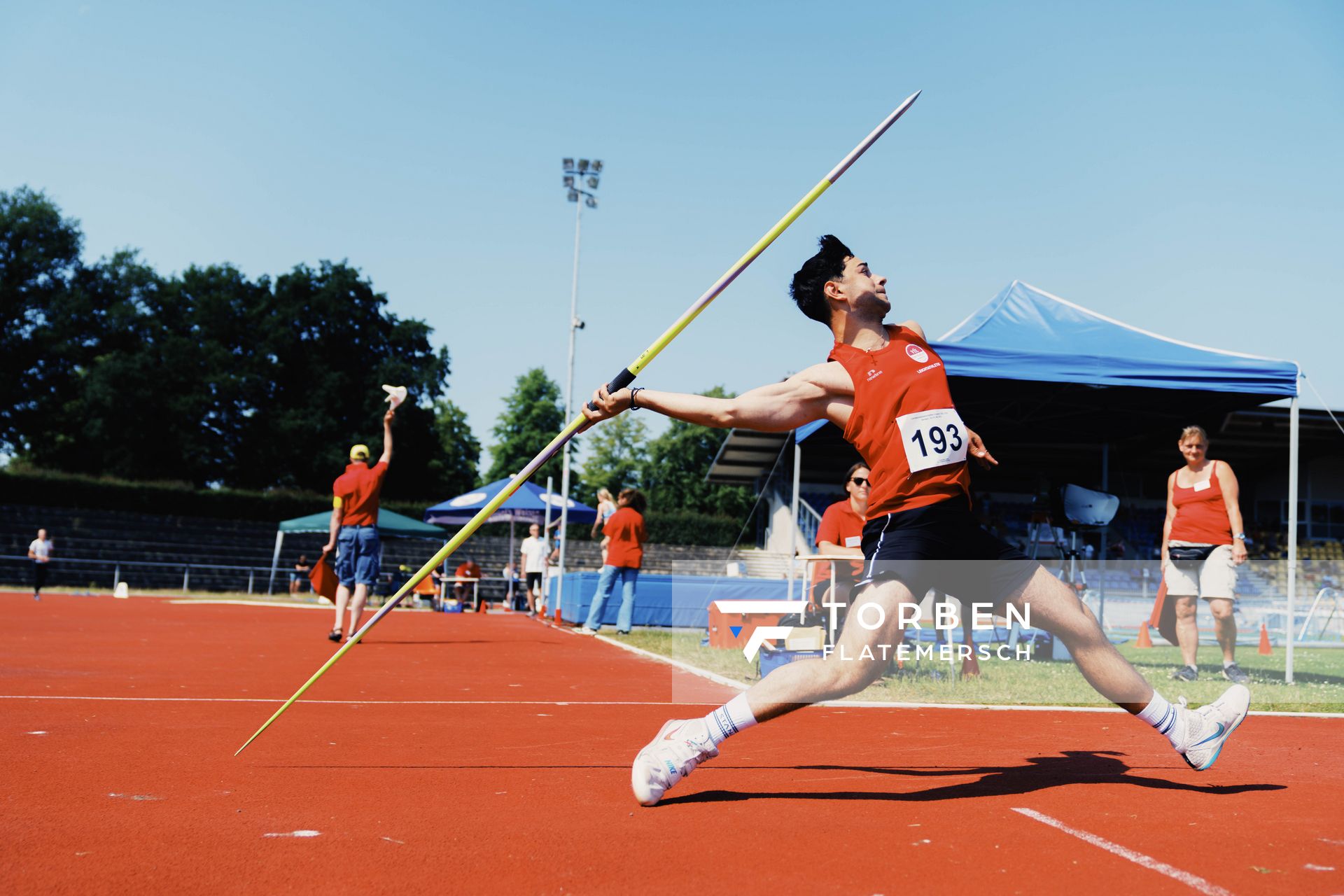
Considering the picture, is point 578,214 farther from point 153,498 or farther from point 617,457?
point 617,457

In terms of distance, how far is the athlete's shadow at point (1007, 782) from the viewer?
11.8 feet

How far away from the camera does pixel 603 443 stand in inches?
2817

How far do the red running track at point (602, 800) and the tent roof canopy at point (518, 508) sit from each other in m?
14.6

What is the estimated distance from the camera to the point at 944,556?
3350mm

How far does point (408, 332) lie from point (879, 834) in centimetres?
5263

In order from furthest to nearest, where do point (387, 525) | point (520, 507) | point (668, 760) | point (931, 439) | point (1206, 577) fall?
point (387, 525) → point (520, 507) → point (1206, 577) → point (931, 439) → point (668, 760)

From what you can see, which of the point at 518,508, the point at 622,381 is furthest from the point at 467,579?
the point at 622,381

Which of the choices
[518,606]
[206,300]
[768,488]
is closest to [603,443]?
[206,300]

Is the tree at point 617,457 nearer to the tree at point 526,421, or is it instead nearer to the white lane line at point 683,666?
the tree at point 526,421

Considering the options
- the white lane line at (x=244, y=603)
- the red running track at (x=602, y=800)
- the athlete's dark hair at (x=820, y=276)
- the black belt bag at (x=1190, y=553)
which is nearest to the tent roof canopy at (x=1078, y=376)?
the black belt bag at (x=1190, y=553)

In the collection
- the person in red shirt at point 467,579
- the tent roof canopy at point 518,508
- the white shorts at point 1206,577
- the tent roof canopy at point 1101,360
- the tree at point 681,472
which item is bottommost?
the person in red shirt at point 467,579

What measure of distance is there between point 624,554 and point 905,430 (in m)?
9.94

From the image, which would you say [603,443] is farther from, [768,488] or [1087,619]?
[1087,619]

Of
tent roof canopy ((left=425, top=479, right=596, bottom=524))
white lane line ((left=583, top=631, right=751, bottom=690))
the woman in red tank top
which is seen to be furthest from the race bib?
tent roof canopy ((left=425, top=479, right=596, bottom=524))
